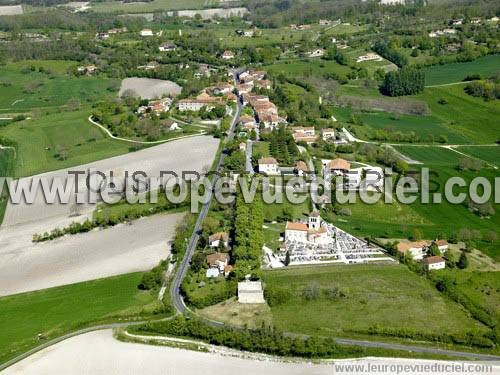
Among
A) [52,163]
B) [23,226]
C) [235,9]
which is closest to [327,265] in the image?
[23,226]

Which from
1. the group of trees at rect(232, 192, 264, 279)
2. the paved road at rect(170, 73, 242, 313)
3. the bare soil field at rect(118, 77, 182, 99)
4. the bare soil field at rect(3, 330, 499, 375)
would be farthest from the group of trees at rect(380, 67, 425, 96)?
the bare soil field at rect(3, 330, 499, 375)

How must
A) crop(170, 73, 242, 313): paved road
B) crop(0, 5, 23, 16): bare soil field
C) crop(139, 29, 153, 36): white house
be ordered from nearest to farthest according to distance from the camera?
crop(170, 73, 242, 313): paved road → crop(139, 29, 153, 36): white house → crop(0, 5, 23, 16): bare soil field

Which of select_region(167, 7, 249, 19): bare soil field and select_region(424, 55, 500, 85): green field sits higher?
select_region(167, 7, 249, 19): bare soil field

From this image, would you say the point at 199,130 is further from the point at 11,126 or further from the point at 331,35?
the point at 331,35

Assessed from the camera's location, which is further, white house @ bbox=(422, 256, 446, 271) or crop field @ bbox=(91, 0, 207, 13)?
crop field @ bbox=(91, 0, 207, 13)

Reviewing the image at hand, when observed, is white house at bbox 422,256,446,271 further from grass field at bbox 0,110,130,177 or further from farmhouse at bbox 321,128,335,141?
grass field at bbox 0,110,130,177

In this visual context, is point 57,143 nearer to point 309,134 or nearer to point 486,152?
point 309,134
